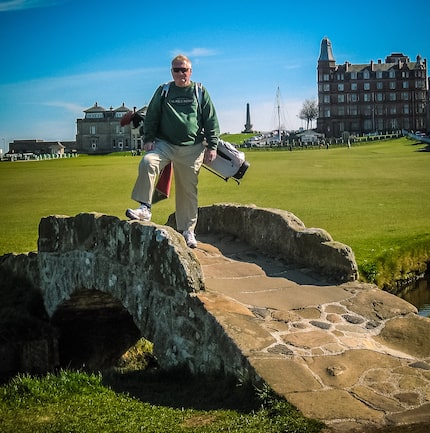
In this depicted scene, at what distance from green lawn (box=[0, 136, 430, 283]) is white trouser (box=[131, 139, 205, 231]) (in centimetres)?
573

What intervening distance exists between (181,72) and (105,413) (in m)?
5.01

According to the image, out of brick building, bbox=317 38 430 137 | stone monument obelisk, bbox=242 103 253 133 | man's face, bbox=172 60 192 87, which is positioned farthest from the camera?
stone monument obelisk, bbox=242 103 253 133

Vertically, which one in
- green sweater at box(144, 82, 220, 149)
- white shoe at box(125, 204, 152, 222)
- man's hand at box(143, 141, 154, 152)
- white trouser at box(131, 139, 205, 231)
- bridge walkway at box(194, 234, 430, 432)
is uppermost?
green sweater at box(144, 82, 220, 149)

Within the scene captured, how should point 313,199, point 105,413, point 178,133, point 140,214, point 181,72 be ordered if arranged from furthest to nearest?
point 313,199, point 178,133, point 181,72, point 140,214, point 105,413

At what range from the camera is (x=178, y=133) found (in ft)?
31.0

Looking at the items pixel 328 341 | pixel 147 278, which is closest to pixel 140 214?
pixel 147 278

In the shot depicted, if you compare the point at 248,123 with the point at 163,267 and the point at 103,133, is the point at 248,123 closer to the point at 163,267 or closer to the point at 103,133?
the point at 103,133

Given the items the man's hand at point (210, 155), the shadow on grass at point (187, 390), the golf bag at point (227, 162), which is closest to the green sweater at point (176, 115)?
the man's hand at point (210, 155)

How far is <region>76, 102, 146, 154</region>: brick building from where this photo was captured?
119 meters

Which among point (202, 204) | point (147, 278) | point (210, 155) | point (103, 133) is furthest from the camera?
point (103, 133)

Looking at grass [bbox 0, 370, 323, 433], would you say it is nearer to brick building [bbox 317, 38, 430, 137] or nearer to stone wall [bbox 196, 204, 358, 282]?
stone wall [bbox 196, 204, 358, 282]

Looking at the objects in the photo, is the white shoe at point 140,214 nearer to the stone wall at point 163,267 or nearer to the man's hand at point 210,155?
the stone wall at point 163,267

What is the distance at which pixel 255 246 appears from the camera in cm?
1064

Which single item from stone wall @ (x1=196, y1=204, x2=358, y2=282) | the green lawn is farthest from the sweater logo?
the green lawn
